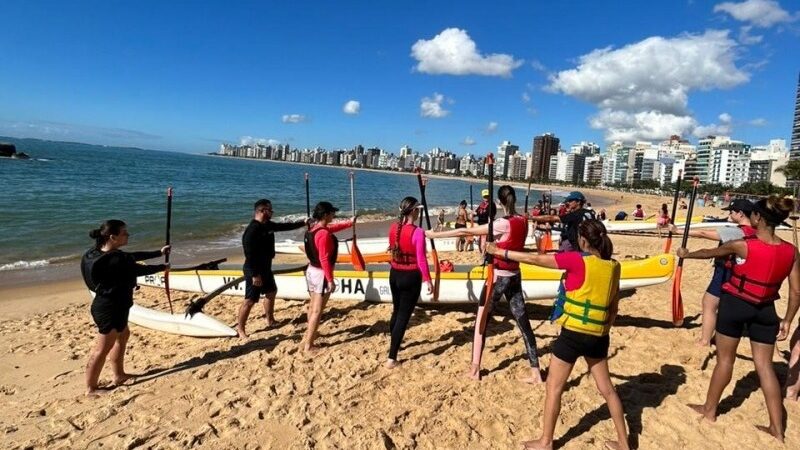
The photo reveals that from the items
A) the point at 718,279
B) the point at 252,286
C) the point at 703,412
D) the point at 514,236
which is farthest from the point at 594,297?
the point at 252,286

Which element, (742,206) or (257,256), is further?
(257,256)

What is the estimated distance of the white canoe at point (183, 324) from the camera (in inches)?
221

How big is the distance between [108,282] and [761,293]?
5.18 m

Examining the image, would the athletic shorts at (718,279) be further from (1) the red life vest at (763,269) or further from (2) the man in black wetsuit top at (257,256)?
(2) the man in black wetsuit top at (257,256)

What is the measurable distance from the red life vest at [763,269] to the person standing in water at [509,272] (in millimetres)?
1634

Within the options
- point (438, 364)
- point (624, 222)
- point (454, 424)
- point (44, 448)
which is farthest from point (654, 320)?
point (624, 222)

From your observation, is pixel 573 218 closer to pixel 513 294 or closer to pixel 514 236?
pixel 514 236

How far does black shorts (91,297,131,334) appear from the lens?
388 centimetres

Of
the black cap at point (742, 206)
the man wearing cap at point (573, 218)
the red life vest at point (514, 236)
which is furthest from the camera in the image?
the man wearing cap at point (573, 218)

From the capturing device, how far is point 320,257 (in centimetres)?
472

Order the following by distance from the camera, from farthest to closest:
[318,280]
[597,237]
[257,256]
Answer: [257,256] < [318,280] < [597,237]

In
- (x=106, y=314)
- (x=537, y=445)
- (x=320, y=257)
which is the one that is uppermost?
(x=320, y=257)

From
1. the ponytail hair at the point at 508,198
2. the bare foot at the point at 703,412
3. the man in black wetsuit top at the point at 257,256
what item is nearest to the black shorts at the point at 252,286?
the man in black wetsuit top at the point at 257,256

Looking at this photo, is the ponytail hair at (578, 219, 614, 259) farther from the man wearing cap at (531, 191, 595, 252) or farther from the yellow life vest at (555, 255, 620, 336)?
the man wearing cap at (531, 191, 595, 252)
